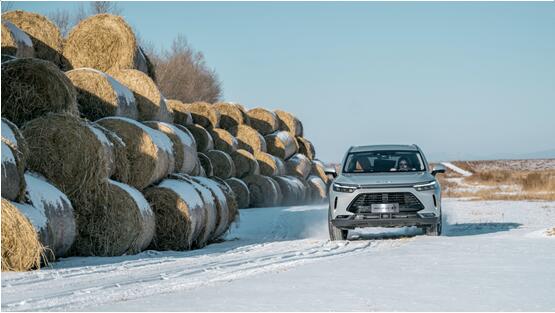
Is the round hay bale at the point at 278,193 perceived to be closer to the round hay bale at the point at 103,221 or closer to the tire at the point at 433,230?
the tire at the point at 433,230

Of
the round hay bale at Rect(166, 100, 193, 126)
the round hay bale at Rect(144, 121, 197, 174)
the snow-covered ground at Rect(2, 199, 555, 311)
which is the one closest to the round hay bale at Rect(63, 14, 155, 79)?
the round hay bale at Rect(144, 121, 197, 174)

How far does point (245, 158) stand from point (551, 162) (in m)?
69.6

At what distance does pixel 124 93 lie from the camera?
14164 mm

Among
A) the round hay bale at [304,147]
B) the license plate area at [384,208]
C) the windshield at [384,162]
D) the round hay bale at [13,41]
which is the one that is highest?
the round hay bale at [13,41]

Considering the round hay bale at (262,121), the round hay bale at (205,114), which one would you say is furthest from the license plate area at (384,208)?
the round hay bale at (262,121)

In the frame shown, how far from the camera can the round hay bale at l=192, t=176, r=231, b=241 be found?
14.8 m

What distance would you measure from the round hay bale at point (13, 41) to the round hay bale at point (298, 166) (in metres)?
16.8

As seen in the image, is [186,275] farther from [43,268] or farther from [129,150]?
[129,150]

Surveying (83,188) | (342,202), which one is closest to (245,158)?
(342,202)

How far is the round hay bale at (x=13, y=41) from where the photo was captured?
1325 cm

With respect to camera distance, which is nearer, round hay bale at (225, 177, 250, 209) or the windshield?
the windshield

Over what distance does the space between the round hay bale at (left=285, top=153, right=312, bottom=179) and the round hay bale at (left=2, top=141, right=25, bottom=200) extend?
806 inches

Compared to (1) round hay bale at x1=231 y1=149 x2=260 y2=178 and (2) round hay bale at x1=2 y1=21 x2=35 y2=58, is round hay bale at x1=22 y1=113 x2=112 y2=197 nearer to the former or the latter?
(2) round hay bale at x1=2 y1=21 x2=35 y2=58

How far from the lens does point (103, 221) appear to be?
1142 cm
